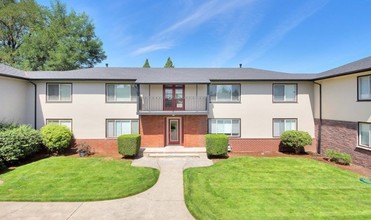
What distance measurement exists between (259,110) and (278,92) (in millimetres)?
2117

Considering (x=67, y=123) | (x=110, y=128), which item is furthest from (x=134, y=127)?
(x=67, y=123)

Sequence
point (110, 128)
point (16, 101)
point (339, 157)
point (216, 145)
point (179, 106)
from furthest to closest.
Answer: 1. point (179, 106)
2. point (110, 128)
3. point (16, 101)
4. point (216, 145)
5. point (339, 157)

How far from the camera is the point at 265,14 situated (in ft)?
57.7

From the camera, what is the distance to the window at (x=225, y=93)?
15.8 meters

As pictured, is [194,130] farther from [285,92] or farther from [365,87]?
[365,87]

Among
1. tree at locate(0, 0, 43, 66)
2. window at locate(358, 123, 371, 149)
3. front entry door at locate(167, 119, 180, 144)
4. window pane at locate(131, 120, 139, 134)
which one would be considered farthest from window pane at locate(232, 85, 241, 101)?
tree at locate(0, 0, 43, 66)

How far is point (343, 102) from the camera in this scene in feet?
42.3

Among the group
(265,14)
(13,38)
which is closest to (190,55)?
(265,14)

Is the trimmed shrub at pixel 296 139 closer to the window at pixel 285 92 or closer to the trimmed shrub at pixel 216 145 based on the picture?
the window at pixel 285 92

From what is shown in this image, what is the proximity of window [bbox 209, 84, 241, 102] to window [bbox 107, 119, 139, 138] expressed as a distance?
6472 millimetres

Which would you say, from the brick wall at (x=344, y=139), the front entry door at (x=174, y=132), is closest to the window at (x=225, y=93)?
the front entry door at (x=174, y=132)

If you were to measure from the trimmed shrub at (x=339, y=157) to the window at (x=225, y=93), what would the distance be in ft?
23.0

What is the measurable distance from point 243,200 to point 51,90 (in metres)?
15.5

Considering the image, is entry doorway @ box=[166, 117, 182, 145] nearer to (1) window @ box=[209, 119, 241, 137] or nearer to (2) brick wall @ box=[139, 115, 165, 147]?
(2) brick wall @ box=[139, 115, 165, 147]
